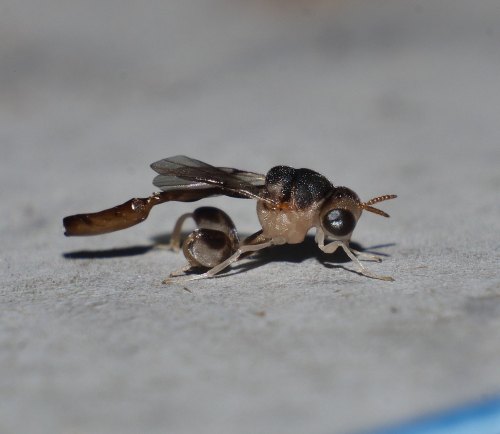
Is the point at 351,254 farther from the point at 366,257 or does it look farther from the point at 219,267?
the point at 219,267

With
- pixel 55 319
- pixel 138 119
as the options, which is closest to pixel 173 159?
pixel 55 319

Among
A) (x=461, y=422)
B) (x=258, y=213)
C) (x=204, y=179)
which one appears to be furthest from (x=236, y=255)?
(x=461, y=422)

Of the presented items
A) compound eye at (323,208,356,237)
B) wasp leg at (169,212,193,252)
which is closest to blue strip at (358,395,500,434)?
compound eye at (323,208,356,237)

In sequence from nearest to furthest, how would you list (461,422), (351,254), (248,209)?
(461,422)
(351,254)
(248,209)

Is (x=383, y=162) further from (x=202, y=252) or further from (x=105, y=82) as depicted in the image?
(x=105, y=82)

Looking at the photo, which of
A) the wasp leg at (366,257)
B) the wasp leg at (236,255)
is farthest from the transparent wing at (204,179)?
the wasp leg at (366,257)

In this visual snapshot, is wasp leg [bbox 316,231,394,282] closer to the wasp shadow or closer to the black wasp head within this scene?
the black wasp head

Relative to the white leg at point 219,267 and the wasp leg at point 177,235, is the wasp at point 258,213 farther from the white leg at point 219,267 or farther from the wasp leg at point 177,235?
the wasp leg at point 177,235

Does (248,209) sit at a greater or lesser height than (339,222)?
greater
